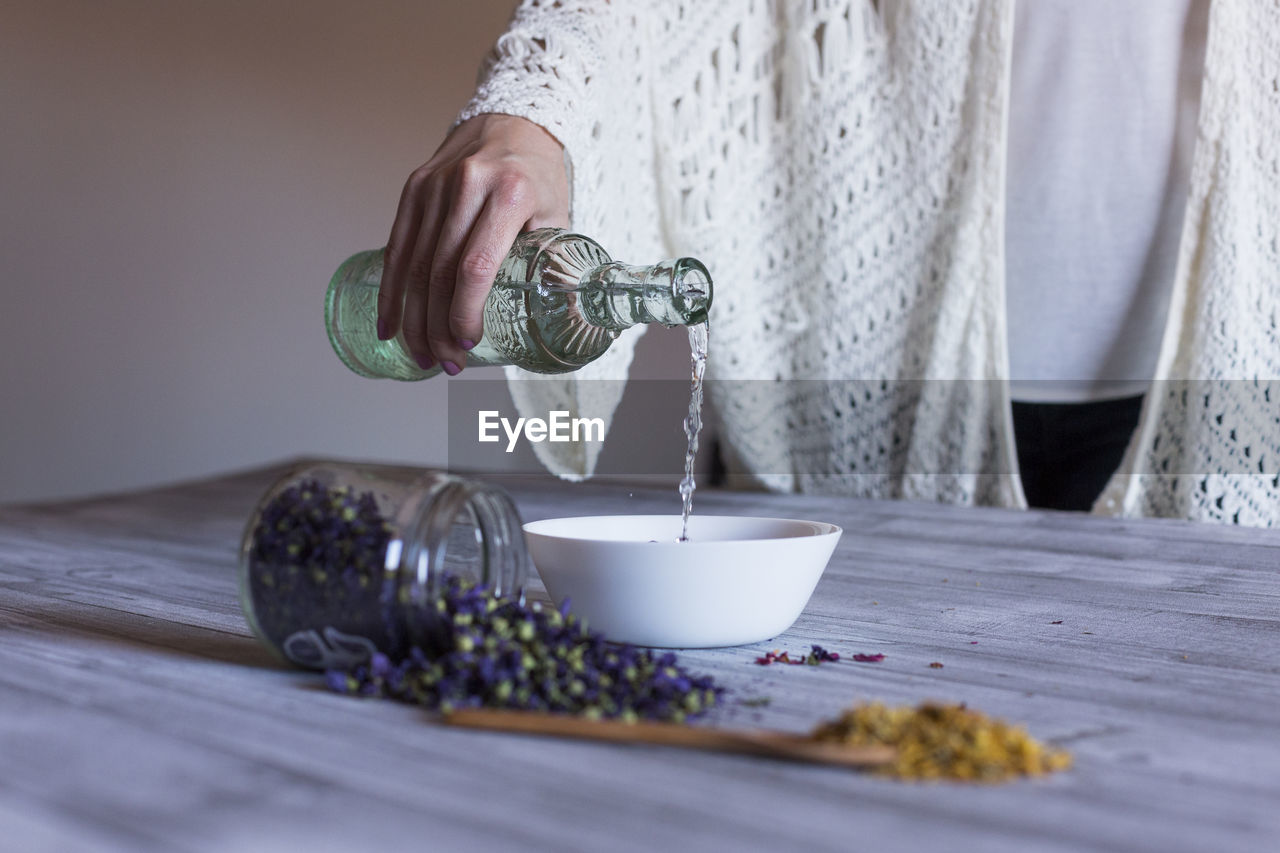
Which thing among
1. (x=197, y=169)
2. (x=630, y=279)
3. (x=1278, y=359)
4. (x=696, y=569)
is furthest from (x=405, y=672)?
(x=197, y=169)

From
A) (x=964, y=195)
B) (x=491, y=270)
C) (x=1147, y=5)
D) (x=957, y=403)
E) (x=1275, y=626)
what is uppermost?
(x=1147, y=5)

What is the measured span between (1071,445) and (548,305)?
0.88 metres

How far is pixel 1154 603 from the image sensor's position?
858mm

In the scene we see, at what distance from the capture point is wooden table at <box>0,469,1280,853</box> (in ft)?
1.32

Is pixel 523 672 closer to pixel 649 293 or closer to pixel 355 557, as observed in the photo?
pixel 355 557

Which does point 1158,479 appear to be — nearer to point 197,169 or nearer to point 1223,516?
point 1223,516

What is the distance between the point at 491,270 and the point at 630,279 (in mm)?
123

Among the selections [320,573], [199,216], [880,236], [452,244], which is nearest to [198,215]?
[199,216]

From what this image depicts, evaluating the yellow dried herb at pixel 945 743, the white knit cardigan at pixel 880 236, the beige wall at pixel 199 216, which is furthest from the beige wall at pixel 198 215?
the yellow dried herb at pixel 945 743

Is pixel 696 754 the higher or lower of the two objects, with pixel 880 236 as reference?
lower

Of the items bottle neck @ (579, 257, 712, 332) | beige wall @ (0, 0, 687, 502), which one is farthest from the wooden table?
beige wall @ (0, 0, 687, 502)

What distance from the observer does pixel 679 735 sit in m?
0.49

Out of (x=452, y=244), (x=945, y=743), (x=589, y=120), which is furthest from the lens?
(x=589, y=120)

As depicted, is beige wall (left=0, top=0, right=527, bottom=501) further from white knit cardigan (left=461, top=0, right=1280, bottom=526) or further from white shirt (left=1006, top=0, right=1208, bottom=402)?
white shirt (left=1006, top=0, right=1208, bottom=402)
